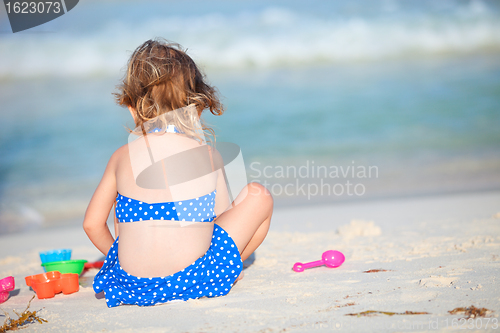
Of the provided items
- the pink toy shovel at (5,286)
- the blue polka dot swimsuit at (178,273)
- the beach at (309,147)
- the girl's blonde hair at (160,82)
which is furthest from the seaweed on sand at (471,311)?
the pink toy shovel at (5,286)

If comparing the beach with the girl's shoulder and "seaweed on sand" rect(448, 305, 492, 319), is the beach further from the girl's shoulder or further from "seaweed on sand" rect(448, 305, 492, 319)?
the girl's shoulder

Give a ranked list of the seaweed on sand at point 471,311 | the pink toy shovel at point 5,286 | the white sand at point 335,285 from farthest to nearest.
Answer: the pink toy shovel at point 5,286, the white sand at point 335,285, the seaweed on sand at point 471,311

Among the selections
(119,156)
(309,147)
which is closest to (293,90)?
(309,147)

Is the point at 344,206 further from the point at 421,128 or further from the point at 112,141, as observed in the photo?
the point at 112,141

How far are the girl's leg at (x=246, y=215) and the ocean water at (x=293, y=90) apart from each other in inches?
114

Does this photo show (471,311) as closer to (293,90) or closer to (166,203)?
(166,203)

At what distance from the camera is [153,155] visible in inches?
60.3

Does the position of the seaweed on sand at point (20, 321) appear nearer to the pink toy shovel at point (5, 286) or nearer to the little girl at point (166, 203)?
the little girl at point (166, 203)

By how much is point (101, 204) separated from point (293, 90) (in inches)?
283

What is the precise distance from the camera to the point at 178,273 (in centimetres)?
153

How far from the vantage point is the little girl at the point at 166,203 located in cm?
152

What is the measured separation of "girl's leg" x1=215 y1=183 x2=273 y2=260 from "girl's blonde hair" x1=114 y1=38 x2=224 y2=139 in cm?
43

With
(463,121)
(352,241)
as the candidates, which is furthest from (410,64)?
(352,241)

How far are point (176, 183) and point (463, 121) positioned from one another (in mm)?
6934
